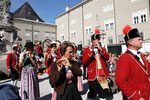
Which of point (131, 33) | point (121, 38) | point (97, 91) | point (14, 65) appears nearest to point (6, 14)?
point (14, 65)

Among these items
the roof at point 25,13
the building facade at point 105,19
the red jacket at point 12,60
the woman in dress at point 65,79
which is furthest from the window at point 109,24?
the roof at point 25,13

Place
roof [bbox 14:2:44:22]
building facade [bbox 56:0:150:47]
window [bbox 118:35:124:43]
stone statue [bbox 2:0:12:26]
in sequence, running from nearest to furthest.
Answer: stone statue [bbox 2:0:12:26]
building facade [bbox 56:0:150:47]
window [bbox 118:35:124:43]
roof [bbox 14:2:44:22]

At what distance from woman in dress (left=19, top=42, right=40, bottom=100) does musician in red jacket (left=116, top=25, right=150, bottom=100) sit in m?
2.79

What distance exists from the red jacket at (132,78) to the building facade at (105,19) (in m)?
19.5

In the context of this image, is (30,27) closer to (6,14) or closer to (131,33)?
(6,14)

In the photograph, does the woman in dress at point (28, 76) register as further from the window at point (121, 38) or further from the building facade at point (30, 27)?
the building facade at point (30, 27)

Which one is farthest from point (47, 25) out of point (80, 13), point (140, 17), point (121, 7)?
point (140, 17)

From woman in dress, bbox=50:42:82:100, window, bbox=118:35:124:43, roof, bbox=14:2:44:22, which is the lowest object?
woman in dress, bbox=50:42:82:100

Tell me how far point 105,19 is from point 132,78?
22.8m

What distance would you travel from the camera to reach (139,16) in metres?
18.2

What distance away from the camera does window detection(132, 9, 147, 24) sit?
17.8 meters

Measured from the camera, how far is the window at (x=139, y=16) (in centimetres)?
1780

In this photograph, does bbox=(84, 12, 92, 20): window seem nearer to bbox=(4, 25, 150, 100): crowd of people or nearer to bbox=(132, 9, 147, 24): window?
bbox=(132, 9, 147, 24): window

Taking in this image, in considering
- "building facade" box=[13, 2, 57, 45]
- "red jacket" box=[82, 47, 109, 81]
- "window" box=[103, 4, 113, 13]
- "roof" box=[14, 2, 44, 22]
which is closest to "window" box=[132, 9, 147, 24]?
"window" box=[103, 4, 113, 13]
